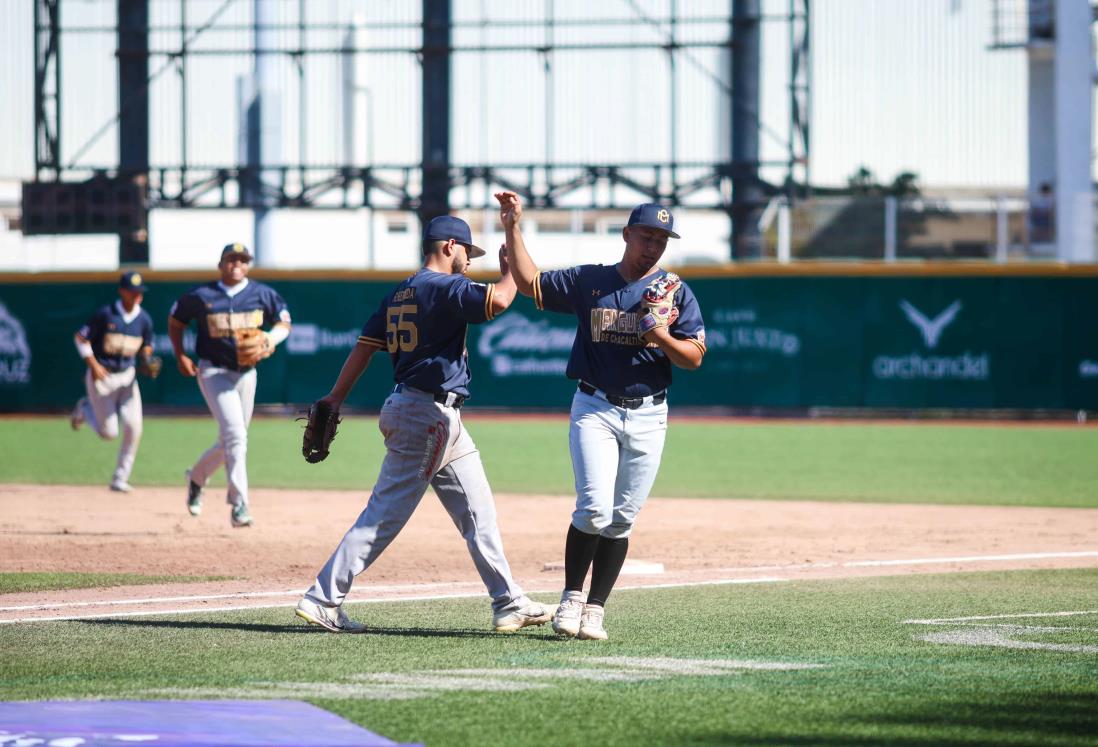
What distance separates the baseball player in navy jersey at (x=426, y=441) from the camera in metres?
6.53

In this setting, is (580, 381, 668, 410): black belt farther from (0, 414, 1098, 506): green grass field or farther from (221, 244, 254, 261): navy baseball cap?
(0, 414, 1098, 506): green grass field

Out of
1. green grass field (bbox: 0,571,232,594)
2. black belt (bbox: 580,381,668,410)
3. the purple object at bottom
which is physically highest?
black belt (bbox: 580,381,668,410)

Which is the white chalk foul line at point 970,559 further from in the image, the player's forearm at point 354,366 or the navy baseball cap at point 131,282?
the navy baseball cap at point 131,282

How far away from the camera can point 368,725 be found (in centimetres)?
462

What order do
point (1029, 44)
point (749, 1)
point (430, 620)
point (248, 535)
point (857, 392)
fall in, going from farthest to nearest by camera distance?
point (1029, 44) < point (749, 1) < point (857, 392) < point (248, 535) < point (430, 620)

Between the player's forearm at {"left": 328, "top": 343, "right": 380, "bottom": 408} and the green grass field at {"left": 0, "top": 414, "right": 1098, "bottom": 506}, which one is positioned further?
the green grass field at {"left": 0, "top": 414, "right": 1098, "bottom": 506}

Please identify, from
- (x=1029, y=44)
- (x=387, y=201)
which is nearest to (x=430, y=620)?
(x=387, y=201)

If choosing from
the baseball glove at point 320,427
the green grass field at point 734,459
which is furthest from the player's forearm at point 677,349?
the green grass field at point 734,459

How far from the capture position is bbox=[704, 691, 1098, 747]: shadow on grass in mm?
4461

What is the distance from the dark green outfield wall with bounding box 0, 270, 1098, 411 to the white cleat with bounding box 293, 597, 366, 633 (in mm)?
18950

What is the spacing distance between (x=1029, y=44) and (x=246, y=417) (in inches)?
1089

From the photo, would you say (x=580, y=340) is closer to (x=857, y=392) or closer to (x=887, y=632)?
(x=887, y=632)

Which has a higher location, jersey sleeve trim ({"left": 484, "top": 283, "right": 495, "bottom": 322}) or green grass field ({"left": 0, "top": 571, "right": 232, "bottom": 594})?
jersey sleeve trim ({"left": 484, "top": 283, "right": 495, "bottom": 322})

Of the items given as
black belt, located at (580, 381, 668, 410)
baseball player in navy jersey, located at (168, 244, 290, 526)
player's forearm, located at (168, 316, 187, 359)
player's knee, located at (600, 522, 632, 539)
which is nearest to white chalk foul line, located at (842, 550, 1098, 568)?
player's knee, located at (600, 522, 632, 539)
